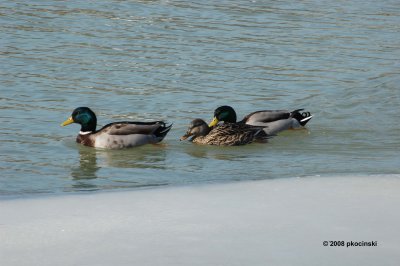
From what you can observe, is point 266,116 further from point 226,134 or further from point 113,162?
point 113,162

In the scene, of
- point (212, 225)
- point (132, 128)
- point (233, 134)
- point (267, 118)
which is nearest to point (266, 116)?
point (267, 118)

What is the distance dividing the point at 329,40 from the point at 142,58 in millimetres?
3607

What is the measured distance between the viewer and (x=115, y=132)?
44.6 ft

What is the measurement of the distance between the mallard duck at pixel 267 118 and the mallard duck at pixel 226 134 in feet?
0.55

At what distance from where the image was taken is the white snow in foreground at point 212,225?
794 cm

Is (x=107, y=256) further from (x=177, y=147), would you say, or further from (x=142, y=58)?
(x=142, y=58)

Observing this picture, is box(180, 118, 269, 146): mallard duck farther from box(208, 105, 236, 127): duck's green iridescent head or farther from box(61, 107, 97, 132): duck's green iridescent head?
box(61, 107, 97, 132): duck's green iridescent head

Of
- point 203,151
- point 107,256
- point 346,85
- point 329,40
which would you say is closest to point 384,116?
point 346,85

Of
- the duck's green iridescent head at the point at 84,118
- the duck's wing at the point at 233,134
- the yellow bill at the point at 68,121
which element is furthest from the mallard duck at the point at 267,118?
the yellow bill at the point at 68,121

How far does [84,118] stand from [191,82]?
9.55 ft

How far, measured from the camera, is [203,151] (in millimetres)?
13594

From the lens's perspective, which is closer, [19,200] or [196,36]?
[19,200]

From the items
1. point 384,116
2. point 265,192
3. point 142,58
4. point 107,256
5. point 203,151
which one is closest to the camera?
point 107,256

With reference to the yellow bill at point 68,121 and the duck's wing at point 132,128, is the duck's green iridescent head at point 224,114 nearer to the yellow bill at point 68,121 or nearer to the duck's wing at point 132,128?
the duck's wing at point 132,128
